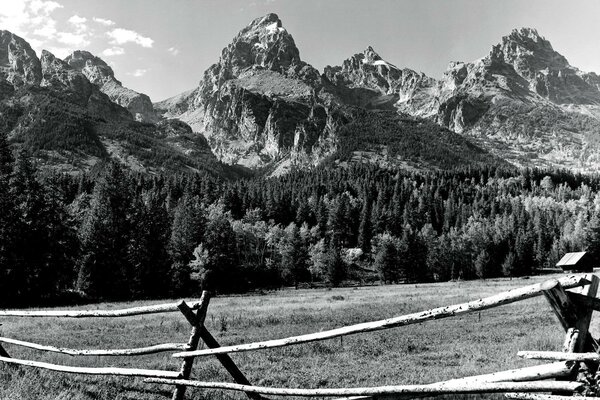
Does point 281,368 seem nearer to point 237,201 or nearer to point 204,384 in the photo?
point 204,384

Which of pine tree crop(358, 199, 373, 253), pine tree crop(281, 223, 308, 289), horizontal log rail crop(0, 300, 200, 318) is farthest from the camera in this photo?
pine tree crop(358, 199, 373, 253)

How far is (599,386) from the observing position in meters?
4.52

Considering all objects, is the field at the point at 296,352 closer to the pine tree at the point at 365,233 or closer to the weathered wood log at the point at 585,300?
the weathered wood log at the point at 585,300

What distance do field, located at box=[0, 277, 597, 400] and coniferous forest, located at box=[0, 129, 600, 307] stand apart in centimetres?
2009

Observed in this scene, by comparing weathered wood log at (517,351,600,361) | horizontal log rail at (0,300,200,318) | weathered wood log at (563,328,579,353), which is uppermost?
weathered wood log at (563,328,579,353)

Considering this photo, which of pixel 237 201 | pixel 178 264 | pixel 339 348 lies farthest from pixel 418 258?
pixel 339 348

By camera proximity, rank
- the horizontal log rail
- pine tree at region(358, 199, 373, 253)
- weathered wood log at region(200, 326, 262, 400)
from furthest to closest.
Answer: pine tree at region(358, 199, 373, 253) < the horizontal log rail < weathered wood log at region(200, 326, 262, 400)

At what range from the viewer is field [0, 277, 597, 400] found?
9.18 metres

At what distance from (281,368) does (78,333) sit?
14.2m

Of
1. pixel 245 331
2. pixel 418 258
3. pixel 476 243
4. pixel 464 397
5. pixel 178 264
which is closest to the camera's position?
pixel 464 397

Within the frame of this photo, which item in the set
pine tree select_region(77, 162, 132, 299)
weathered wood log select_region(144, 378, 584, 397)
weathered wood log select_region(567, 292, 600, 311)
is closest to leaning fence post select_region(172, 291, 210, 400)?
weathered wood log select_region(144, 378, 584, 397)

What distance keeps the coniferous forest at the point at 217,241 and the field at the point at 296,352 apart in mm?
20094

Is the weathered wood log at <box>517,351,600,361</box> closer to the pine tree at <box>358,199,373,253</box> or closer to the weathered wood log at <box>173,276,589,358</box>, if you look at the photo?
the weathered wood log at <box>173,276,589,358</box>

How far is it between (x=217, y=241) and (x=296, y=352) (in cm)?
6144
